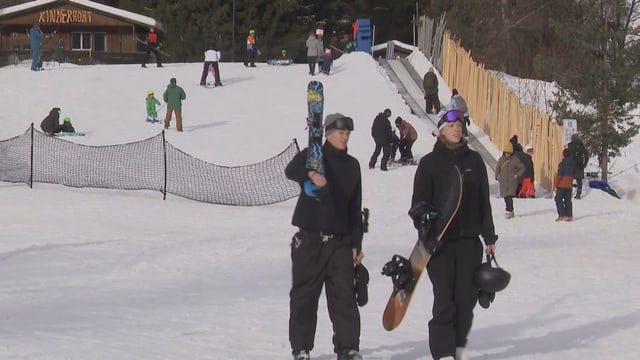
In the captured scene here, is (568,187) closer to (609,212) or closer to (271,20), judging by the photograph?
(609,212)

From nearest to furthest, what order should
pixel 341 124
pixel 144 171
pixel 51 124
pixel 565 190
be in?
pixel 341 124 → pixel 565 190 → pixel 144 171 → pixel 51 124

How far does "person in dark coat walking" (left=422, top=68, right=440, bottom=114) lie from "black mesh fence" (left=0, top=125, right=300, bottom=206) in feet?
28.6

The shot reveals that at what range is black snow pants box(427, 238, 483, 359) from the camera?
7.69m

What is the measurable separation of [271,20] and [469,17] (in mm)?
9802

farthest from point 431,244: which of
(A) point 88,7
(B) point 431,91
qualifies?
(A) point 88,7

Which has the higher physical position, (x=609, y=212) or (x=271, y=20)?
(x=271, y=20)

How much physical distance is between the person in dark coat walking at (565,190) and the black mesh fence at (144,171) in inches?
203

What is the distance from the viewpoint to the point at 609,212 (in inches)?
850

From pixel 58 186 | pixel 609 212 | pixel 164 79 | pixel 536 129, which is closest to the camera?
pixel 609 212

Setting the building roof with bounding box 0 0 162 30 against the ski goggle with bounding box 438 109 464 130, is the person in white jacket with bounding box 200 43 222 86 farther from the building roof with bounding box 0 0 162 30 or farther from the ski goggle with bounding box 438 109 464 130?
the ski goggle with bounding box 438 109 464 130

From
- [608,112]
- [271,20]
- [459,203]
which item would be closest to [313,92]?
[459,203]

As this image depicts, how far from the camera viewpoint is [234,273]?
14.3m

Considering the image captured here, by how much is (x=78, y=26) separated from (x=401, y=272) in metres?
54.9

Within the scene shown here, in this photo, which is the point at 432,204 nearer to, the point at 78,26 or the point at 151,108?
the point at 151,108
